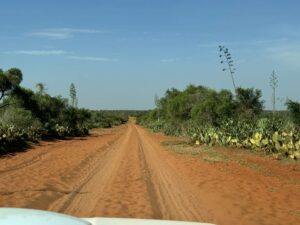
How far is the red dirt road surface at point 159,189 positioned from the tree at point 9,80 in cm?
2255

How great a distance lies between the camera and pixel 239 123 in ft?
108

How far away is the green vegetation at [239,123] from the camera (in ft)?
84.9

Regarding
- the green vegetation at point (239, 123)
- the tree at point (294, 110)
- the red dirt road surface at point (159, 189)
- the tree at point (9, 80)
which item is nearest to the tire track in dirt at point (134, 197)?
the red dirt road surface at point (159, 189)

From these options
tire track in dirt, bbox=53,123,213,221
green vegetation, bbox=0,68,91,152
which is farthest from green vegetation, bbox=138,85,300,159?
green vegetation, bbox=0,68,91,152

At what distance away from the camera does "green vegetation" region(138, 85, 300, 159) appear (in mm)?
25877

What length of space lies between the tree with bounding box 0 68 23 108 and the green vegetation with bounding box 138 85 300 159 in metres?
15.8

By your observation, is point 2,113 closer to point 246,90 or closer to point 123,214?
point 246,90

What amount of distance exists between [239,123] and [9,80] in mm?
21627

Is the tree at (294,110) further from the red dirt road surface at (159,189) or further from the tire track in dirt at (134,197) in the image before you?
the tire track in dirt at (134,197)

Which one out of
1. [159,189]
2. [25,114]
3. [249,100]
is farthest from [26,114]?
[159,189]

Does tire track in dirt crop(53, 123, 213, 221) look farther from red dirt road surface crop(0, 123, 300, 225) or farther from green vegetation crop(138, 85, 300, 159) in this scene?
green vegetation crop(138, 85, 300, 159)

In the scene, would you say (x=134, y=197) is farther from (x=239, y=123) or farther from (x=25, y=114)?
(x=25, y=114)

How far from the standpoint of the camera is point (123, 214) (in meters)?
10.5

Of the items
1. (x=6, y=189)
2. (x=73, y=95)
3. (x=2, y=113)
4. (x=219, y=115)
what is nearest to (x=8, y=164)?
(x=6, y=189)
